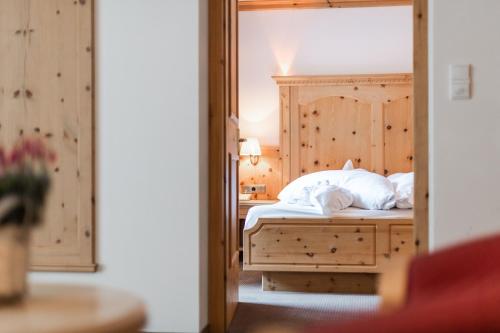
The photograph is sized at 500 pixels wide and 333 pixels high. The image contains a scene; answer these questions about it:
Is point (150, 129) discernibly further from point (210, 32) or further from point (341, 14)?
point (341, 14)

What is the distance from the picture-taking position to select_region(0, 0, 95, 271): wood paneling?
114 inches

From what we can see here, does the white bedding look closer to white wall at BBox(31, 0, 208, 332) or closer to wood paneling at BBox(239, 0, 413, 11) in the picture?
white wall at BBox(31, 0, 208, 332)

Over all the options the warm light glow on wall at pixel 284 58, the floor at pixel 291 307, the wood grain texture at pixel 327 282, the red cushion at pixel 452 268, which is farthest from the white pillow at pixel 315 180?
the red cushion at pixel 452 268

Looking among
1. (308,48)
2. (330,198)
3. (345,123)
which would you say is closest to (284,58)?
(308,48)

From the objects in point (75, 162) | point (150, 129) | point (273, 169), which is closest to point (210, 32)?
point (150, 129)

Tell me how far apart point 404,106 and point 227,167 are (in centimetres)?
305

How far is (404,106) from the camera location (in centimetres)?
578

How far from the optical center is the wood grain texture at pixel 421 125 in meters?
2.71

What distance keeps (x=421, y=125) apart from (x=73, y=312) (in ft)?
6.36

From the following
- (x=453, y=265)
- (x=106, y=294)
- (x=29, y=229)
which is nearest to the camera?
(x=453, y=265)

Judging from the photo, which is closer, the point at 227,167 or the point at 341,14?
the point at 227,167

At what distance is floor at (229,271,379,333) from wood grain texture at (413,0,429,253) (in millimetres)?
675

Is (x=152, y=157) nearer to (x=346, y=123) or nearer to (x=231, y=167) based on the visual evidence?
(x=231, y=167)

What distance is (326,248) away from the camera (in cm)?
421
